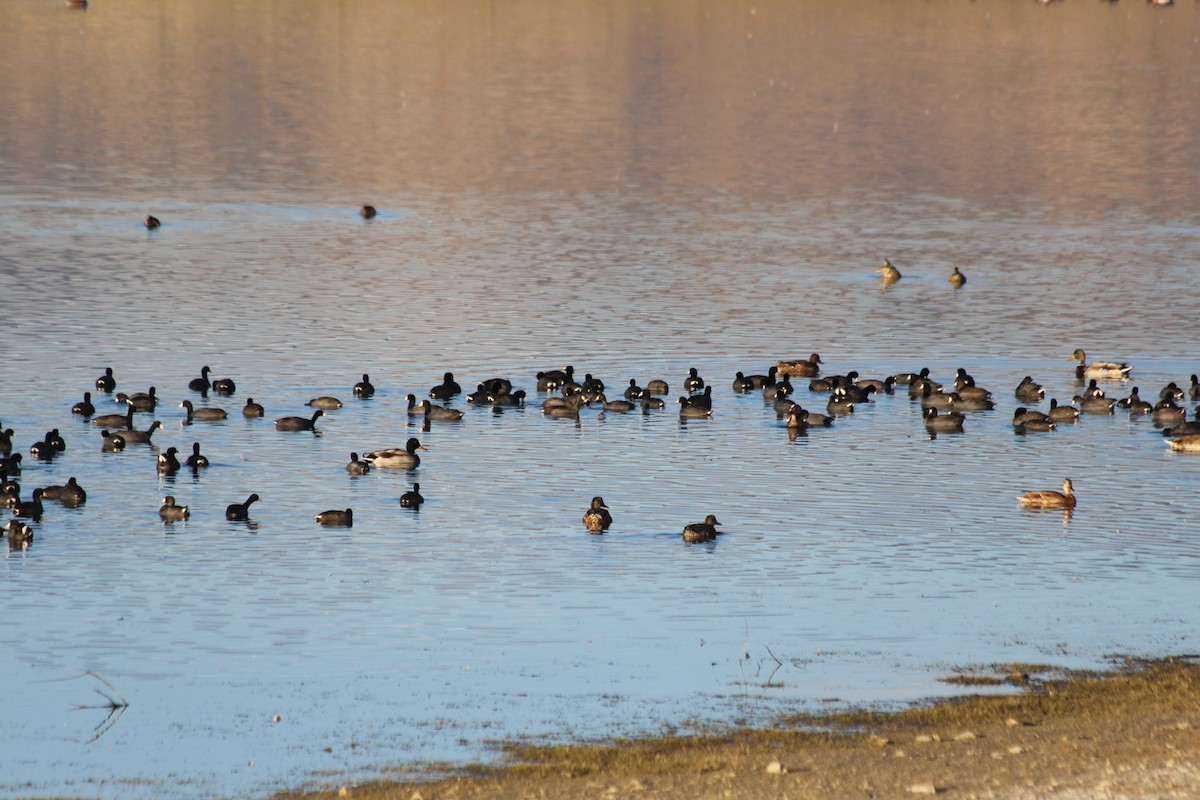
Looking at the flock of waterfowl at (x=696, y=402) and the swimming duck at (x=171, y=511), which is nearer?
the swimming duck at (x=171, y=511)

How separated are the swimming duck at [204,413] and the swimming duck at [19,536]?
1022 centimetres

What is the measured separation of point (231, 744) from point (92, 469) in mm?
15710

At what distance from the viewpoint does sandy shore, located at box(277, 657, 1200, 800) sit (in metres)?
18.2

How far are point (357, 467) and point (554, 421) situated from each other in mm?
6575

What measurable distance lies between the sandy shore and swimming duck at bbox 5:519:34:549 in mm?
12145

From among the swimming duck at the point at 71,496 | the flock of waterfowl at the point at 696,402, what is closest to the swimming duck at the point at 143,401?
the flock of waterfowl at the point at 696,402

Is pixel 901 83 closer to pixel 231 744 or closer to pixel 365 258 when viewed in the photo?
pixel 365 258

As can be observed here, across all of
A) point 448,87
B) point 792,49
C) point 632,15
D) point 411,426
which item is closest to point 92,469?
point 411,426

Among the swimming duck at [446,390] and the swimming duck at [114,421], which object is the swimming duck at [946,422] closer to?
the swimming duck at [446,390]

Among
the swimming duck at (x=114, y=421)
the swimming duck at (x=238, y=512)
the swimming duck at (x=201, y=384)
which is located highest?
the swimming duck at (x=201, y=384)

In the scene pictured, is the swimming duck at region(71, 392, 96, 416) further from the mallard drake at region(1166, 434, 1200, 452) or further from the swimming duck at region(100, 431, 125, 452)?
the mallard drake at region(1166, 434, 1200, 452)

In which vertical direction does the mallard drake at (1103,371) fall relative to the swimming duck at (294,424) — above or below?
above

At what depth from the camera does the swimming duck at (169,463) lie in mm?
34812

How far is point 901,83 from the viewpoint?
12731 cm
